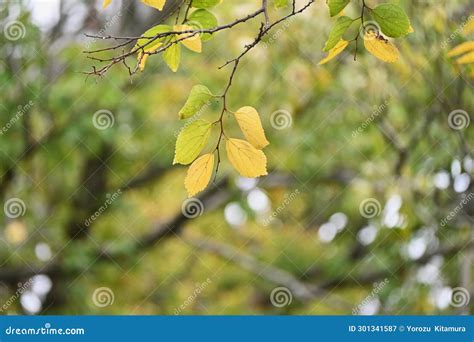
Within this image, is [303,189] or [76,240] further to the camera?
[303,189]

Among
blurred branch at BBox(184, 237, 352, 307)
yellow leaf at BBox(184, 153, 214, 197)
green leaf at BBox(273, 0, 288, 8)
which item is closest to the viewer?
yellow leaf at BBox(184, 153, 214, 197)

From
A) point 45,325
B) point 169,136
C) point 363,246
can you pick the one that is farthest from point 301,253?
point 45,325

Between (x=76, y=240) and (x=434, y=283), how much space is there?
6.78 feet

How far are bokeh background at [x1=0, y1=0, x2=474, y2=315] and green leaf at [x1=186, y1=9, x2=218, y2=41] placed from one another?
7.03ft

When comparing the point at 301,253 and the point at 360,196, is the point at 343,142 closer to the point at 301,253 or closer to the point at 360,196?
the point at 360,196

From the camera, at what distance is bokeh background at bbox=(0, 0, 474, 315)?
11.3 ft

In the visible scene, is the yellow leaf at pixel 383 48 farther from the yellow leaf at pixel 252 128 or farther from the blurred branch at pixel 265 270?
the blurred branch at pixel 265 270

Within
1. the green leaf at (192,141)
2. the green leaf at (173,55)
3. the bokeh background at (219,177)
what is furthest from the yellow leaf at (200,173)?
the bokeh background at (219,177)

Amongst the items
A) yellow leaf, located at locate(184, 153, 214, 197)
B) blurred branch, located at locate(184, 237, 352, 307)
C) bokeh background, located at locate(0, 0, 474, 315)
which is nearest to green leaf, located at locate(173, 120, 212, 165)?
yellow leaf, located at locate(184, 153, 214, 197)

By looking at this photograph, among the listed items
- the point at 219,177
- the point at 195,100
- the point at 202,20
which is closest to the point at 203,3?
the point at 202,20

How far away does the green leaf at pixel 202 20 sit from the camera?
2.90 feet

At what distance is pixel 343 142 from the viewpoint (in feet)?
14.4

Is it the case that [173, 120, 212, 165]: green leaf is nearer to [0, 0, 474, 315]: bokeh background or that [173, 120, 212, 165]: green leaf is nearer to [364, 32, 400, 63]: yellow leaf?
[364, 32, 400, 63]: yellow leaf

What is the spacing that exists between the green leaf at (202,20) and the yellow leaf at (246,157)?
19cm
